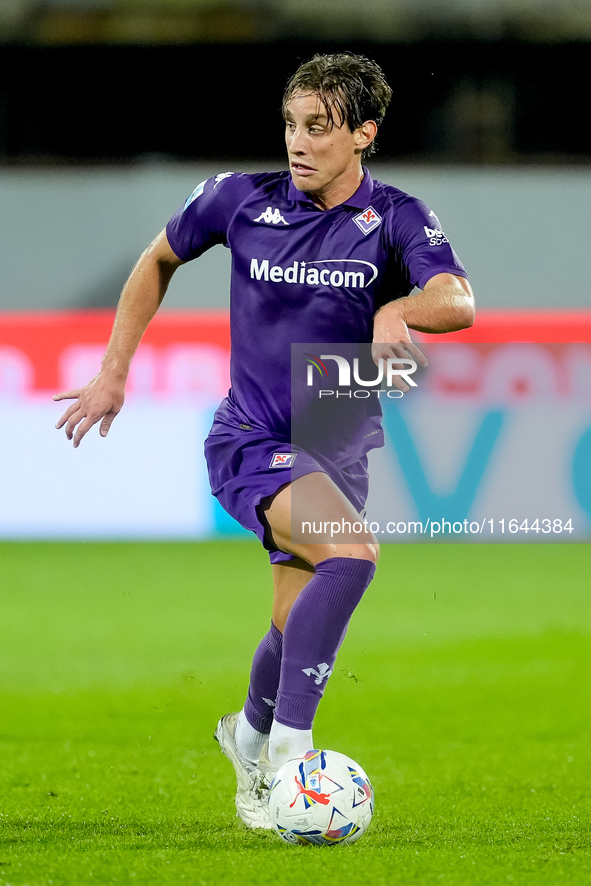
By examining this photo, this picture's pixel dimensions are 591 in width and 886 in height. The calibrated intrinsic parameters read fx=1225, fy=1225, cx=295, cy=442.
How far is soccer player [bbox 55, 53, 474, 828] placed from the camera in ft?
9.84

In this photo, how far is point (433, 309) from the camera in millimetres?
2873

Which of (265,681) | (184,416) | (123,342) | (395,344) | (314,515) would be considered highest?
(395,344)

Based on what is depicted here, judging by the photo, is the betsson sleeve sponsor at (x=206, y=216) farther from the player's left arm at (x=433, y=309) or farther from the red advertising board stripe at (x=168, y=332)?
the red advertising board stripe at (x=168, y=332)

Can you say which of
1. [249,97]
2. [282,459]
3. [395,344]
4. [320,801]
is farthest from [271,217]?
[249,97]

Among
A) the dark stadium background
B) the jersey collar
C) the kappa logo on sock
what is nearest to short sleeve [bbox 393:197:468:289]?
the jersey collar

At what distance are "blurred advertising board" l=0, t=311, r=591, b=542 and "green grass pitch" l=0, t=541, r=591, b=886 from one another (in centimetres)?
→ 43

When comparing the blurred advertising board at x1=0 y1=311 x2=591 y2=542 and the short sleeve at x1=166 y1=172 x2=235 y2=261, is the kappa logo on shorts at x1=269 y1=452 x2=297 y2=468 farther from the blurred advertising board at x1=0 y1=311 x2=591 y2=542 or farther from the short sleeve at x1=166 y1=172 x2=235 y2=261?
the blurred advertising board at x1=0 y1=311 x2=591 y2=542

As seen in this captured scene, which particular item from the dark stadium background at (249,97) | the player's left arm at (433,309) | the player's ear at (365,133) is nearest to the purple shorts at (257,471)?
the player's left arm at (433,309)

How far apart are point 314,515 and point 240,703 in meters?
2.42

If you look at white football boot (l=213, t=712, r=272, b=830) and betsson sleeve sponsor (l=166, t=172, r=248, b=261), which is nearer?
white football boot (l=213, t=712, r=272, b=830)

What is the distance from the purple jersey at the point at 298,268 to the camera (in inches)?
125

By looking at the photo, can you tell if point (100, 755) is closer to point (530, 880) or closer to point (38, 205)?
point (530, 880)

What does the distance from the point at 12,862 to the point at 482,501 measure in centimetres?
659

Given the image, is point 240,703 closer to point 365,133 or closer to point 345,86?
point 365,133
